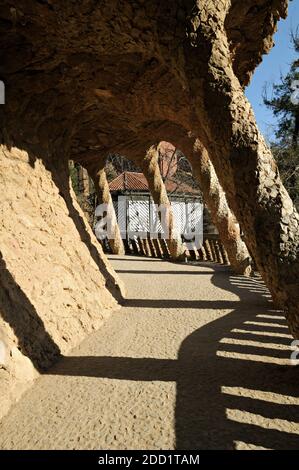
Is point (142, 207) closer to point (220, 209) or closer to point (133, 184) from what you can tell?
point (133, 184)

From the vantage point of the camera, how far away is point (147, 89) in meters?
4.71

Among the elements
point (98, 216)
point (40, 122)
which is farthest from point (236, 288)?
point (98, 216)

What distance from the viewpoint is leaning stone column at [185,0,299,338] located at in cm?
232

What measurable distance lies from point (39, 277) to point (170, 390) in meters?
1.78

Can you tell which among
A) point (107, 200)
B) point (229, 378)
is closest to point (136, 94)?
point (229, 378)

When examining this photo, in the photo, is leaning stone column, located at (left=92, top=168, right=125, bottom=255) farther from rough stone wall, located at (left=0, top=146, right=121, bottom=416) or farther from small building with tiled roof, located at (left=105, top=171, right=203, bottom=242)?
rough stone wall, located at (left=0, top=146, right=121, bottom=416)

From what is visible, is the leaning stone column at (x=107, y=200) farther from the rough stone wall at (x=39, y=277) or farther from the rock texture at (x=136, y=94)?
the rough stone wall at (x=39, y=277)

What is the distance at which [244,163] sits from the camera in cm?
248

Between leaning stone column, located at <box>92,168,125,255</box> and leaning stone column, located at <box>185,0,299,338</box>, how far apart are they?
743cm

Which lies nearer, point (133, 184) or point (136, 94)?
point (136, 94)

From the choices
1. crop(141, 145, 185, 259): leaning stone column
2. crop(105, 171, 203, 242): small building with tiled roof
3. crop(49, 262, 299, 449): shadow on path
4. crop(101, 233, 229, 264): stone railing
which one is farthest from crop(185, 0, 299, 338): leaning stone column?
crop(105, 171, 203, 242): small building with tiled roof

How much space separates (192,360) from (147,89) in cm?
353

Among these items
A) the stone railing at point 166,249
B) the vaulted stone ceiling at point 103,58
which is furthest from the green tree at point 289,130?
the vaulted stone ceiling at point 103,58

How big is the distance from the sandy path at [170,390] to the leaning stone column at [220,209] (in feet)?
9.99
